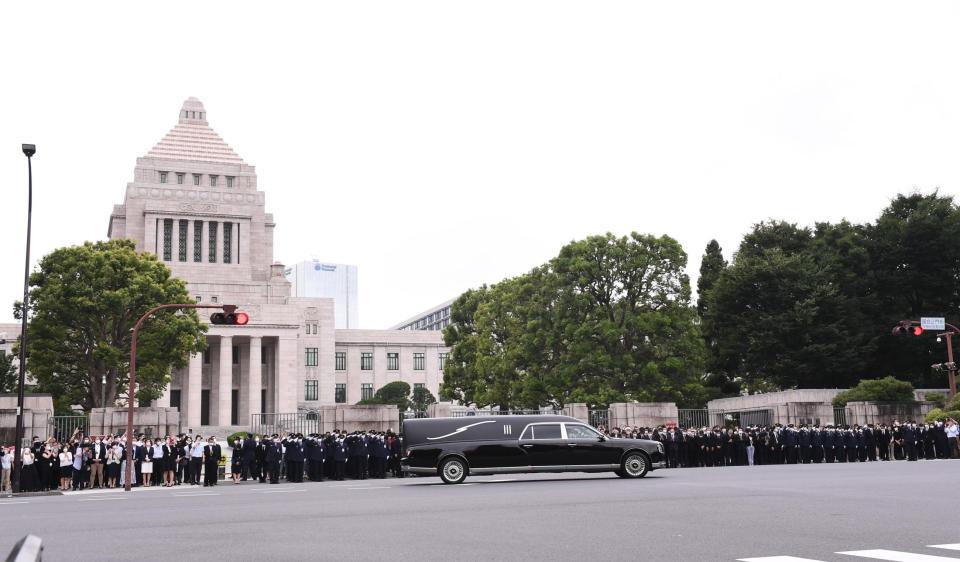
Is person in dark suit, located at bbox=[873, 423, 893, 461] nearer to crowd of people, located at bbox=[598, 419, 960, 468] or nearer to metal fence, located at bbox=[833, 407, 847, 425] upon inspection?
crowd of people, located at bbox=[598, 419, 960, 468]

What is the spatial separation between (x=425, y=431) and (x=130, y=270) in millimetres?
30517

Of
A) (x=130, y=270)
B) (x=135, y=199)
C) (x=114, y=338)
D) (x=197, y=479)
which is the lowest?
(x=197, y=479)

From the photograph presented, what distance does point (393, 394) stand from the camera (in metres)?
96.5

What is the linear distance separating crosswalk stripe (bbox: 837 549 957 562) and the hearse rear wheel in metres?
14.7

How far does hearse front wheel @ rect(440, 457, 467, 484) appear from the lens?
24.0 metres

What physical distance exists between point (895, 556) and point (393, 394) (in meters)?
88.9

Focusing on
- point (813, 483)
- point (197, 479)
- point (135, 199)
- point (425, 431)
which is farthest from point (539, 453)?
point (135, 199)

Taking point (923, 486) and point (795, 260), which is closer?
point (923, 486)

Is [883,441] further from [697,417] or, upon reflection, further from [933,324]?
[697,417]

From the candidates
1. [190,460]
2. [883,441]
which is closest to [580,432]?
[190,460]

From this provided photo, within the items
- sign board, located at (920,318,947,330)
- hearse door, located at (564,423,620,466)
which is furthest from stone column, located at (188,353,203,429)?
hearse door, located at (564,423,620,466)

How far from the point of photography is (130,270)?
49562 mm

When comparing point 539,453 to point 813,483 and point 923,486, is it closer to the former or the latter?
point 813,483

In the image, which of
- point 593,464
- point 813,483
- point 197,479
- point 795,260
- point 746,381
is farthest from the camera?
point 746,381
